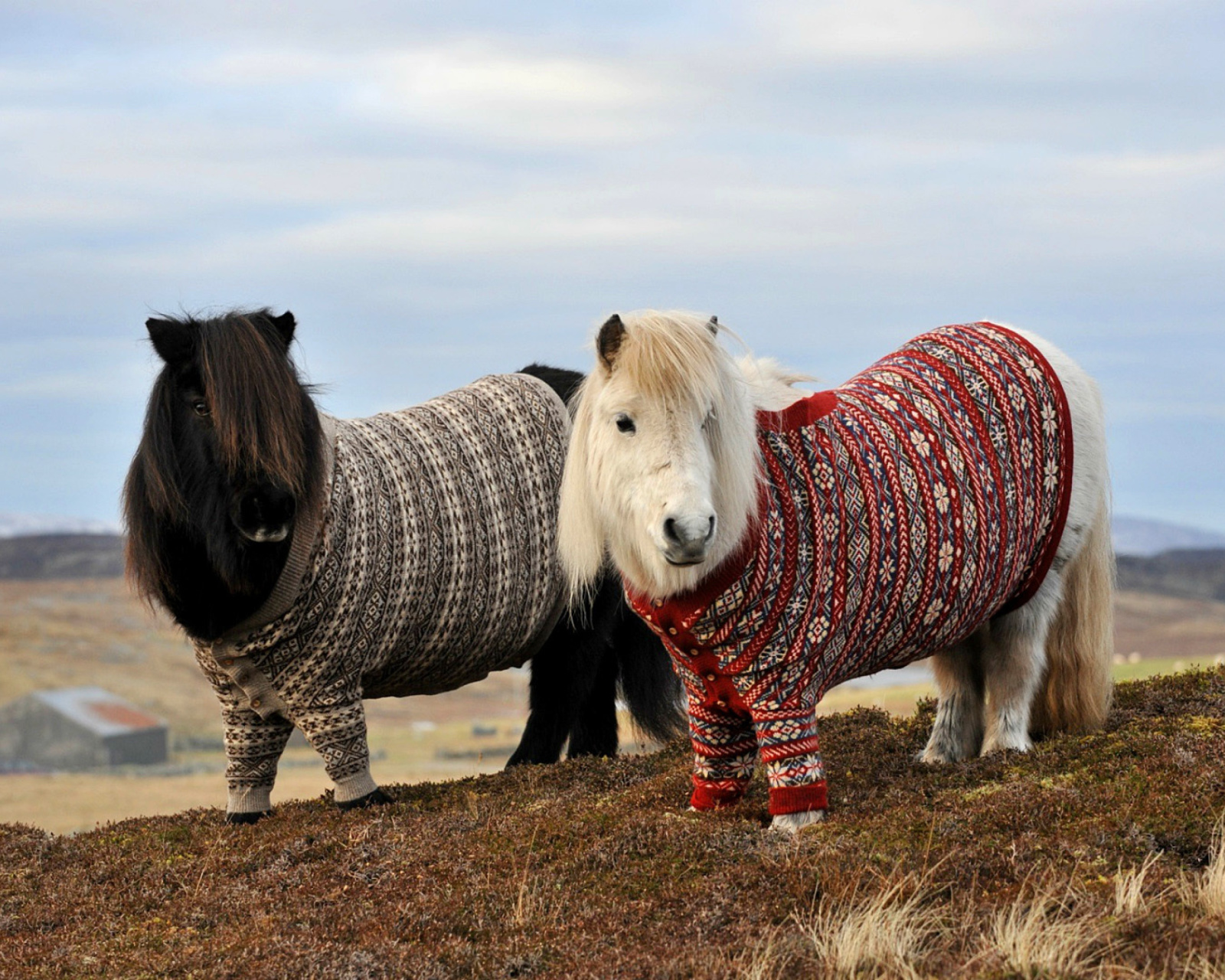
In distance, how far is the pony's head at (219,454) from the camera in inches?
243

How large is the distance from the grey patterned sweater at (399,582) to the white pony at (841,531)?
181 centimetres

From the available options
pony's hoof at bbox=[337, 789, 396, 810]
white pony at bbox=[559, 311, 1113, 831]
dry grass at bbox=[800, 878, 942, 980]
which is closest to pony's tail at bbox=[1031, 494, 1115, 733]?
white pony at bbox=[559, 311, 1113, 831]

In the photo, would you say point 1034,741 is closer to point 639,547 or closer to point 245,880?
point 639,547

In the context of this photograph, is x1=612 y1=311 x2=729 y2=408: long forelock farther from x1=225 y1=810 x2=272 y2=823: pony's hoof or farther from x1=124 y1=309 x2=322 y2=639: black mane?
x1=225 y1=810 x2=272 y2=823: pony's hoof

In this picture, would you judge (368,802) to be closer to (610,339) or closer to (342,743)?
(342,743)

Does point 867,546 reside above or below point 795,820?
above

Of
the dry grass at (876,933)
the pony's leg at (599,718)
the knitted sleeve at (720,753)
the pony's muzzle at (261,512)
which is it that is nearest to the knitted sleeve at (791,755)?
the knitted sleeve at (720,753)

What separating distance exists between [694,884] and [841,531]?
5.06 feet

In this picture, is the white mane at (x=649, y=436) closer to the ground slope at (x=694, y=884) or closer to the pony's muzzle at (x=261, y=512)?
the ground slope at (x=694, y=884)

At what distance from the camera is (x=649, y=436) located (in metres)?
4.86

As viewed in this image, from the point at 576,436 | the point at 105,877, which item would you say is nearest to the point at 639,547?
the point at 576,436

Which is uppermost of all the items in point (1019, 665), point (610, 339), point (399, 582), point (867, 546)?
point (610, 339)

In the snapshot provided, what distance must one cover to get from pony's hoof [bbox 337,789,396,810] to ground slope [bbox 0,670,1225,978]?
0.08 m

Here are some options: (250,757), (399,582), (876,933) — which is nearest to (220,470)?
(399,582)
